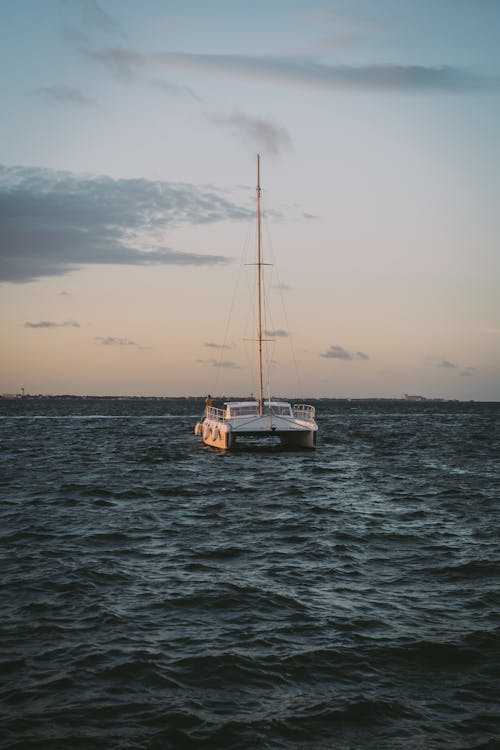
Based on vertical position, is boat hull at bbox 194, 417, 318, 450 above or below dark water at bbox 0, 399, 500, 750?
above

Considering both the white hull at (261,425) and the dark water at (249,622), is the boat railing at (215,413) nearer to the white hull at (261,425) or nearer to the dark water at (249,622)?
the white hull at (261,425)

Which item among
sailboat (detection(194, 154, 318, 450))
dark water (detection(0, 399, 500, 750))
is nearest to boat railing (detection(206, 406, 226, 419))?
sailboat (detection(194, 154, 318, 450))

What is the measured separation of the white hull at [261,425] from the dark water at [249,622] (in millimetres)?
13859

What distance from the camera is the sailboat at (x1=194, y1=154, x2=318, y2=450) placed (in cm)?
3853

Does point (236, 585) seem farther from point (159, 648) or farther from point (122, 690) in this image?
point (122, 690)

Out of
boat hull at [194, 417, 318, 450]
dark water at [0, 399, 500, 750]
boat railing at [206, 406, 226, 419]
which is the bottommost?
dark water at [0, 399, 500, 750]

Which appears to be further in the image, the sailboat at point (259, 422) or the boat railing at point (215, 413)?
the boat railing at point (215, 413)

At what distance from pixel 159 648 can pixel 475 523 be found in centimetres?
1259

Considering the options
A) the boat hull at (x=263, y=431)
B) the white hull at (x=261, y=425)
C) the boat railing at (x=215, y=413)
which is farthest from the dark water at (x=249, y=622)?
the boat railing at (x=215, y=413)

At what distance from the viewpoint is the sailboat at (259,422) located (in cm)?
3853

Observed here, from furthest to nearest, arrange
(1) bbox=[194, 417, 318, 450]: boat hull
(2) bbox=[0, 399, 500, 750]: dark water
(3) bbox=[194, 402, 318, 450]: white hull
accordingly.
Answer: (3) bbox=[194, 402, 318, 450]: white hull, (1) bbox=[194, 417, 318, 450]: boat hull, (2) bbox=[0, 399, 500, 750]: dark water

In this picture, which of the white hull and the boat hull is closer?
the boat hull

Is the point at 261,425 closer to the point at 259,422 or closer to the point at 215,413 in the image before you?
the point at 259,422

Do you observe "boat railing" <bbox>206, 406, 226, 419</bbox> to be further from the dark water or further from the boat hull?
the dark water
